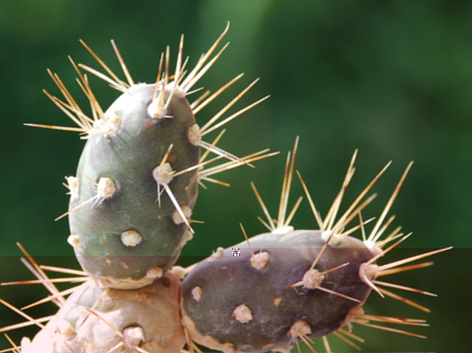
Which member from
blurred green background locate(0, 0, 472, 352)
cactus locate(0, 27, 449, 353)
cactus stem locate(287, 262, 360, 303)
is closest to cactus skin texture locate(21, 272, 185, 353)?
cactus locate(0, 27, 449, 353)

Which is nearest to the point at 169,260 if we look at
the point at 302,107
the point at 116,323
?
the point at 116,323

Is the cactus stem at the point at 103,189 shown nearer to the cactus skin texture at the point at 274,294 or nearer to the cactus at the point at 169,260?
the cactus at the point at 169,260

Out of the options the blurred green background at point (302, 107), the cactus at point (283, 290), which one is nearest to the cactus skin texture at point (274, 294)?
the cactus at point (283, 290)

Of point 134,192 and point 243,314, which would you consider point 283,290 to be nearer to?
point 243,314

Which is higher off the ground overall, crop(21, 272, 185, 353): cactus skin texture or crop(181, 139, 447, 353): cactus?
crop(181, 139, 447, 353): cactus

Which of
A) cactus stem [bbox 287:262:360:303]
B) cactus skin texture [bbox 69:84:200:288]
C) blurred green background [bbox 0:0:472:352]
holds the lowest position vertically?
blurred green background [bbox 0:0:472:352]

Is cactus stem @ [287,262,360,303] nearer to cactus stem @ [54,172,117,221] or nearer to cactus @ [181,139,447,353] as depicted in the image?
cactus @ [181,139,447,353]

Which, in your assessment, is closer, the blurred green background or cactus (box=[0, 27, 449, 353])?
cactus (box=[0, 27, 449, 353])

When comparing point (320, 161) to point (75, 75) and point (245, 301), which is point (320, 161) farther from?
point (245, 301)

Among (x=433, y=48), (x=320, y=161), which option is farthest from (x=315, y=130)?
(x=433, y=48)
